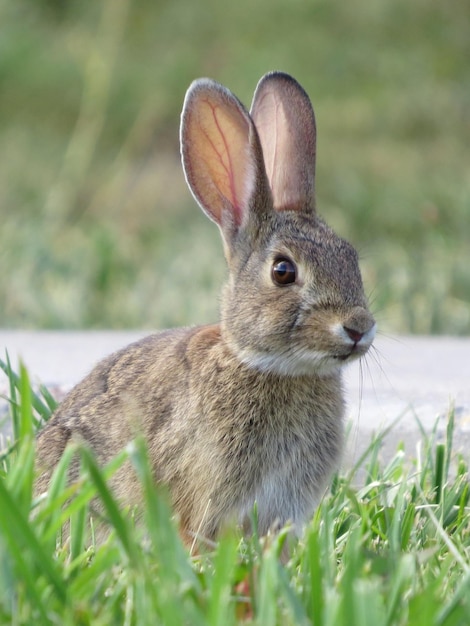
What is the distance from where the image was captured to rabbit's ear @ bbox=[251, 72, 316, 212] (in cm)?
302

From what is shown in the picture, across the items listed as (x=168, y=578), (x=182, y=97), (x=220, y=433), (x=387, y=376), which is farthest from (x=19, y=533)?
(x=182, y=97)

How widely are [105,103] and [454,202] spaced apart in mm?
2898

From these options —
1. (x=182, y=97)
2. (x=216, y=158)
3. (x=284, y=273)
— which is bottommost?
(x=284, y=273)

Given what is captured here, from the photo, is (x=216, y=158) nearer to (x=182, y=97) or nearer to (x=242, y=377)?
(x=242, y=377)

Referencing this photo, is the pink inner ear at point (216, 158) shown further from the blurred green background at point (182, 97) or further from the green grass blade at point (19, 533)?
the blurred green background at point (182, 97)

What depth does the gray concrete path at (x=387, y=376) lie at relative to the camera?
11.0ft

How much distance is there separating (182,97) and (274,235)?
649 centimetres

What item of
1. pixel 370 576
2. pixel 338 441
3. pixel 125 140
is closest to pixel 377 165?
pixel 125 140

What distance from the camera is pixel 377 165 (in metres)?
8.95

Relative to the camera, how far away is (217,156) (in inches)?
118

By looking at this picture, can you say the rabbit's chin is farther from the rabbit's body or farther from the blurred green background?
the blurred green background

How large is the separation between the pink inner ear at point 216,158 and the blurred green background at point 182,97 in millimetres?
4773

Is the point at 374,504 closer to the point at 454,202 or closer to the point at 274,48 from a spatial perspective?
the point at 454,202

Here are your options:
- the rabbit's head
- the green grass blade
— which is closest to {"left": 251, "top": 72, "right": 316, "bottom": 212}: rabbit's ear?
the rabbit's head
